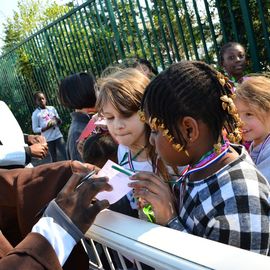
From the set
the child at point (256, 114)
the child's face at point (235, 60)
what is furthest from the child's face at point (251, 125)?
the child's face at point (235, 60)

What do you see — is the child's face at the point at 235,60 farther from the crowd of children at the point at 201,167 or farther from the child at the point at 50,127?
the child at the point at 50,127

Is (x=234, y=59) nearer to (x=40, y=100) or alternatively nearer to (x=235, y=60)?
(x=235, y=60)

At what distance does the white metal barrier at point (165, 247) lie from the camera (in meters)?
0.72

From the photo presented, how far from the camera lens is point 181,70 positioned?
132 centimetres

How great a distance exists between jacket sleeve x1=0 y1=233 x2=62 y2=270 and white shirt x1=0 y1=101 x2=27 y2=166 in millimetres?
1641

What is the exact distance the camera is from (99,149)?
232 centimetres

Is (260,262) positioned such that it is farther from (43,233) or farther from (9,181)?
(9,181)

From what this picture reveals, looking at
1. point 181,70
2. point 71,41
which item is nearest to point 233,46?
point 181,70

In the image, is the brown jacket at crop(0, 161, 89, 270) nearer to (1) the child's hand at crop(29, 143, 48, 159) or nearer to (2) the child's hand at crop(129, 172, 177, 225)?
(2) the child's hand at crop(129, 172, 177, 225)

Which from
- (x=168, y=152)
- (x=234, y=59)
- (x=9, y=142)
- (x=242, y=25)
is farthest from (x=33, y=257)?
(x=242, y=25)

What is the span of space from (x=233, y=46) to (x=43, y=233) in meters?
2.63

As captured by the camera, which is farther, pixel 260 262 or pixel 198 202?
pixel 198 202

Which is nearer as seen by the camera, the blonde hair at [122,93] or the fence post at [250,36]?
the blonde hair at [122,93]

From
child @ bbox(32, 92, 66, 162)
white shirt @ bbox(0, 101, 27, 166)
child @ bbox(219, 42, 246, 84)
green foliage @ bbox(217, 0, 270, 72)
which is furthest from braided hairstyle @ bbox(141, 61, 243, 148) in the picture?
child @ bbox(32, 92, 66, 162)
